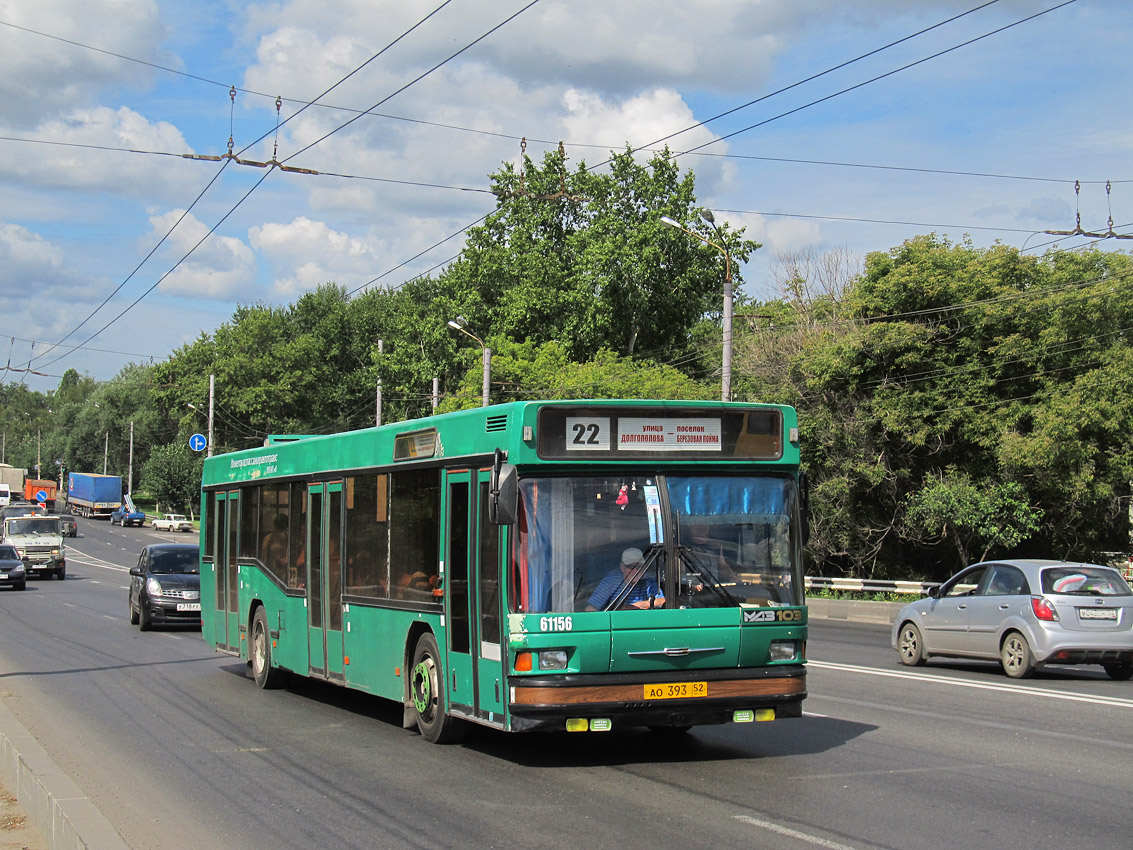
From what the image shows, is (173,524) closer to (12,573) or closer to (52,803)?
(12,573)

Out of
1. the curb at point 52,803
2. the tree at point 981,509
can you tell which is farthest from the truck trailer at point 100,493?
the curb at point 52,803

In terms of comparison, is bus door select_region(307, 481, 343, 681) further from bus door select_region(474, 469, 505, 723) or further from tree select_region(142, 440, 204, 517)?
tree select_region(142, 440, 204, 517)

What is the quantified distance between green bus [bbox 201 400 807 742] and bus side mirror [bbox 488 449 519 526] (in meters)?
0.02

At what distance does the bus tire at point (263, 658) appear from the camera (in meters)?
14.7

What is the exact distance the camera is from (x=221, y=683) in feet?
50.6

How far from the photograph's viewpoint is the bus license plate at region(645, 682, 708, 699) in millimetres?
8867

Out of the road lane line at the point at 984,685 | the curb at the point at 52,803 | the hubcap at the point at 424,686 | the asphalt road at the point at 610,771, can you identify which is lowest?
the road lane line at the point at 984,685

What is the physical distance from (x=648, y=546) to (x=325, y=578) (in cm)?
499

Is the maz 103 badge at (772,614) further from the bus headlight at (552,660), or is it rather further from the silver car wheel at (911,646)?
the silver car wheel at (911,646)

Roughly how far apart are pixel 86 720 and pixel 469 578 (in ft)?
16.1

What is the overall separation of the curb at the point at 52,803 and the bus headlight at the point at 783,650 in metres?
4.81

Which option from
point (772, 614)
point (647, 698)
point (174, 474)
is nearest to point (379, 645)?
point (647, 698)

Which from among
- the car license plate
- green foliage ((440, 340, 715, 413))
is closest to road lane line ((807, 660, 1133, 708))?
the car license plate

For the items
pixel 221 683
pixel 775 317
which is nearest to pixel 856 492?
pixel 775 317
